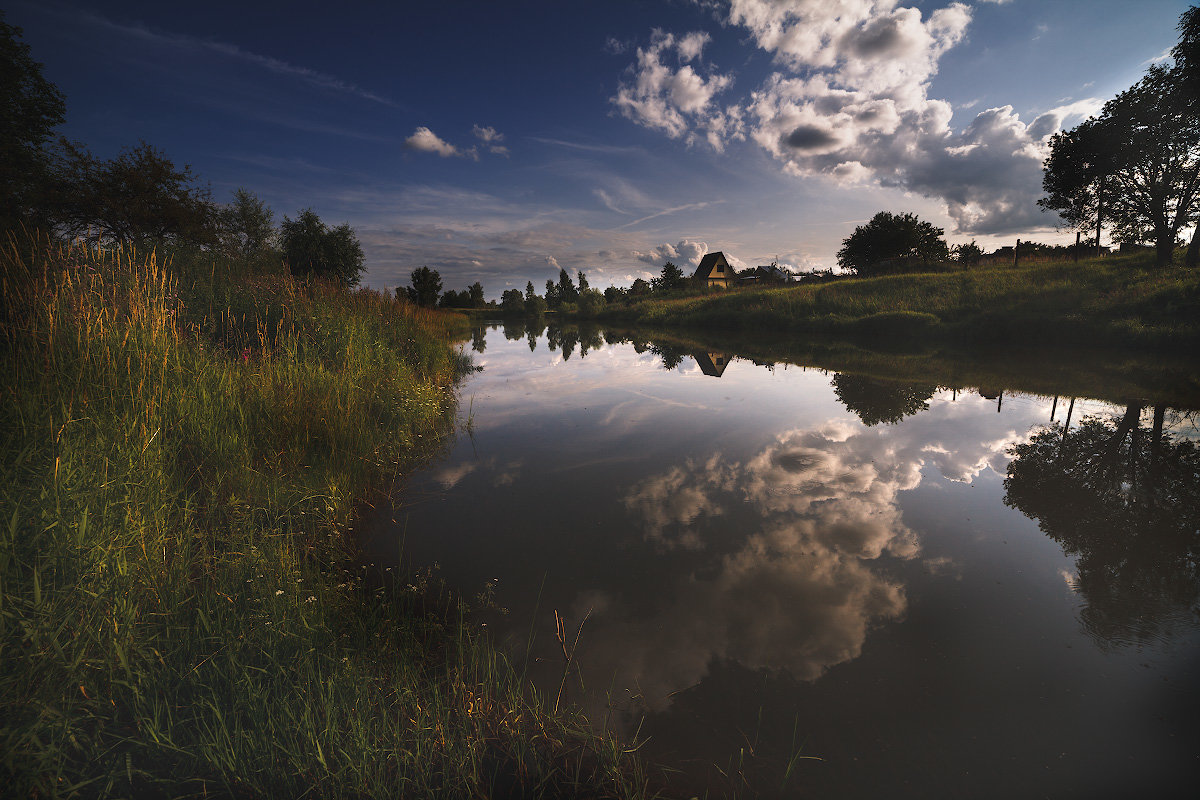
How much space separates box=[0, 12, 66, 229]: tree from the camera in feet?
57.2

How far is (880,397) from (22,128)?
3537 cm

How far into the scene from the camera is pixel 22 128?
1939 centimetres

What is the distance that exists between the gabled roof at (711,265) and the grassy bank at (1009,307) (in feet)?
112

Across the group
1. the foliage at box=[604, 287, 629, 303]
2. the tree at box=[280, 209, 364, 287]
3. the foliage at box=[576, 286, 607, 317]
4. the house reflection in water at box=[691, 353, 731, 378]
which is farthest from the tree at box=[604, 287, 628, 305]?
the house reflection in water at box=[691, 353, 731, 378]

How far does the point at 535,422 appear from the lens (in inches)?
277

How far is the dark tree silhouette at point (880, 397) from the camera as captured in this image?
7.03 m

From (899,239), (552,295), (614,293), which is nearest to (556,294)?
(552,295)

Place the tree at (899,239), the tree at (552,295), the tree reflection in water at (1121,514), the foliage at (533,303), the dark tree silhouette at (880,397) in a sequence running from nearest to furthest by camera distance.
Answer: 1. the tree reflection in water at (1121,514)
2. the dark tree silhouette at (880,397)
3. the tree at (899,239)
4. the foliage at (533,303)
5. the tree at (552,295)

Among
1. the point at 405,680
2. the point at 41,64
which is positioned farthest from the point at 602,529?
the point at 41,64

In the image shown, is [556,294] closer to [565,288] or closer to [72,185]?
[565,288]

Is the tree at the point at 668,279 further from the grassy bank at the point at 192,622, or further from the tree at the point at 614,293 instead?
the grassy bank at the point at 192,622

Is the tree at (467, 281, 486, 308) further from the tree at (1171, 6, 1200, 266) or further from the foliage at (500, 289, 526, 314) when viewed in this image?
the tree at (1171, 6, 1200, 266)

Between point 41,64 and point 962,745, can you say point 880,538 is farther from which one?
point 41,64

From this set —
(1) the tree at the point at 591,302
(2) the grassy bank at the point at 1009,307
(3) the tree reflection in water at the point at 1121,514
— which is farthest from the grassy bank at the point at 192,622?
(1) the tree at the point at 591,302
